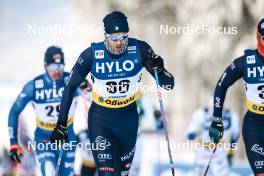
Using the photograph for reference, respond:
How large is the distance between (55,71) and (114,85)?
1415 mm

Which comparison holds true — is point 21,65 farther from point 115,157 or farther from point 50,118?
point 115,157

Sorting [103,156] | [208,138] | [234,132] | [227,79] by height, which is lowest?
[208,138]

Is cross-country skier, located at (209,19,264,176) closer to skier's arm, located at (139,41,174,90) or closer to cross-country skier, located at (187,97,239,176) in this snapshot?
skier's arm, located at (139,41,174,90)

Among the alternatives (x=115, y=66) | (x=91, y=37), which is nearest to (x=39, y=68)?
(x=91, y=37)

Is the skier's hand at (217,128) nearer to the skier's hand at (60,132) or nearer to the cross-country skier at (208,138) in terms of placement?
the skier's hand at (60,132)

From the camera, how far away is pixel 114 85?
7.83 meters

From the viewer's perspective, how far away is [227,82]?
26.3ft

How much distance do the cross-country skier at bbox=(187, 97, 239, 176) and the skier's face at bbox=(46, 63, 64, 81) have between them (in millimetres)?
2459

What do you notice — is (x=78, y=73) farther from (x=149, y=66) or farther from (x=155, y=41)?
(x=155, y=41)

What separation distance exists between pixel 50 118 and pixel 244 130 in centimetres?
212

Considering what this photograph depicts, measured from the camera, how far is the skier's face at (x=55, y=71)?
910 centimetres

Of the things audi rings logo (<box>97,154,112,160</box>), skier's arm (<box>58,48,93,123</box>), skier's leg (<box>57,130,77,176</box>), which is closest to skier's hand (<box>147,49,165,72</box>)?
skier's arm (<box>58,48,93,123</box>)

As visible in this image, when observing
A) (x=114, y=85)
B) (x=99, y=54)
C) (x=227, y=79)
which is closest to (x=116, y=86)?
(x=114, y=85)

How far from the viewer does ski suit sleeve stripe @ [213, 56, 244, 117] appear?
7906 mm
